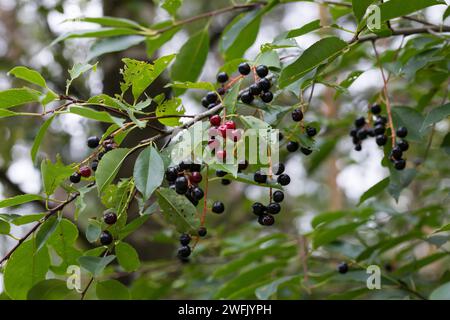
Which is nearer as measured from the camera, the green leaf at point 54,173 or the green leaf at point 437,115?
the green leaf at point 54,173

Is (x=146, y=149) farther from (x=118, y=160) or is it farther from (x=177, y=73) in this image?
(x=177, y=73)

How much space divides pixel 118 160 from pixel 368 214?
0.99 metres

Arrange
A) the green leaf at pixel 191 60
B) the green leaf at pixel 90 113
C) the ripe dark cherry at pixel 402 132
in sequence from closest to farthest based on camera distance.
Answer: the green leaf at pixel 90 113 < the ripe dark cherry at pixel 402 132 < the green leaf at pixel 191 60

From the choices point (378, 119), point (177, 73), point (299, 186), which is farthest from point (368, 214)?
point (299, 186)

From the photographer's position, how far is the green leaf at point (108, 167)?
0.86 meters

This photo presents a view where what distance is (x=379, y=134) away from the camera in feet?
4.10

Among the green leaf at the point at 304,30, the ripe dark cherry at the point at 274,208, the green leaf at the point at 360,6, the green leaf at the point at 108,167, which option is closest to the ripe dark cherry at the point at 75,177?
the green leaf at the point at 108,167

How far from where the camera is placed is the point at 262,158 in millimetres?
957

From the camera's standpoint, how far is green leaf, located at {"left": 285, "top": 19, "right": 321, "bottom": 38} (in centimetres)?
A: 106

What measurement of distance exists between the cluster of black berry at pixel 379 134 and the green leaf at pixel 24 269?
2.45 feet

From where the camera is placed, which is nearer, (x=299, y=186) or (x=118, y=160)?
(x=118, y=160)

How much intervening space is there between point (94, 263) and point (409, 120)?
81cm

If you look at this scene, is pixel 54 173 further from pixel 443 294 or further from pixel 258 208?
pixel 443 294

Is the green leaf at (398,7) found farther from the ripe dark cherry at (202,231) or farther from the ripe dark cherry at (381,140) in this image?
the ripe dark cherry at (202,231)
